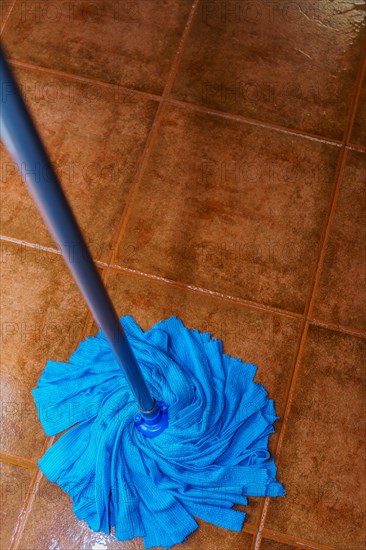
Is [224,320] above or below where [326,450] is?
above

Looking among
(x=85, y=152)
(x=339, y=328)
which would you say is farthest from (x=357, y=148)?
(x=85, y=152)

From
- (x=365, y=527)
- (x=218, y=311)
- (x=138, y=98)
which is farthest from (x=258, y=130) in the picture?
(x=365, y=527)

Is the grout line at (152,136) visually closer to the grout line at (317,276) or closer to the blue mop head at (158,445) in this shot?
the blue mop head at (158,445)

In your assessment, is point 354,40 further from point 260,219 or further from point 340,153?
point 260,219

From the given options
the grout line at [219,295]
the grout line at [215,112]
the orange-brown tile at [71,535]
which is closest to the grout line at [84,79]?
the grout line at [215,112]

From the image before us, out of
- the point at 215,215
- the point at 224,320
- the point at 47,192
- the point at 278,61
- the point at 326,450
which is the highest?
the point at 47,192

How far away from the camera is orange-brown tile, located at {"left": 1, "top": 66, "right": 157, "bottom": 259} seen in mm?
1519

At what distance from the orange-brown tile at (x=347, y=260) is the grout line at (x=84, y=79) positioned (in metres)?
0.57

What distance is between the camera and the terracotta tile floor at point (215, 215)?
1.32 meters

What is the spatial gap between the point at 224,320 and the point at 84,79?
2.57ft

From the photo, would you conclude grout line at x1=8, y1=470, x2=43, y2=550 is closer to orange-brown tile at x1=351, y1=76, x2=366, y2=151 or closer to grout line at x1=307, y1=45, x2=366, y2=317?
grout line at x1=307, y1=45, x2=366, y2=317

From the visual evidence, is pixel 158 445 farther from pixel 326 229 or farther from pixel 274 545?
pixel 326 229

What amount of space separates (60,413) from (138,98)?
869 mm

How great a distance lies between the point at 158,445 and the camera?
4.13ft
